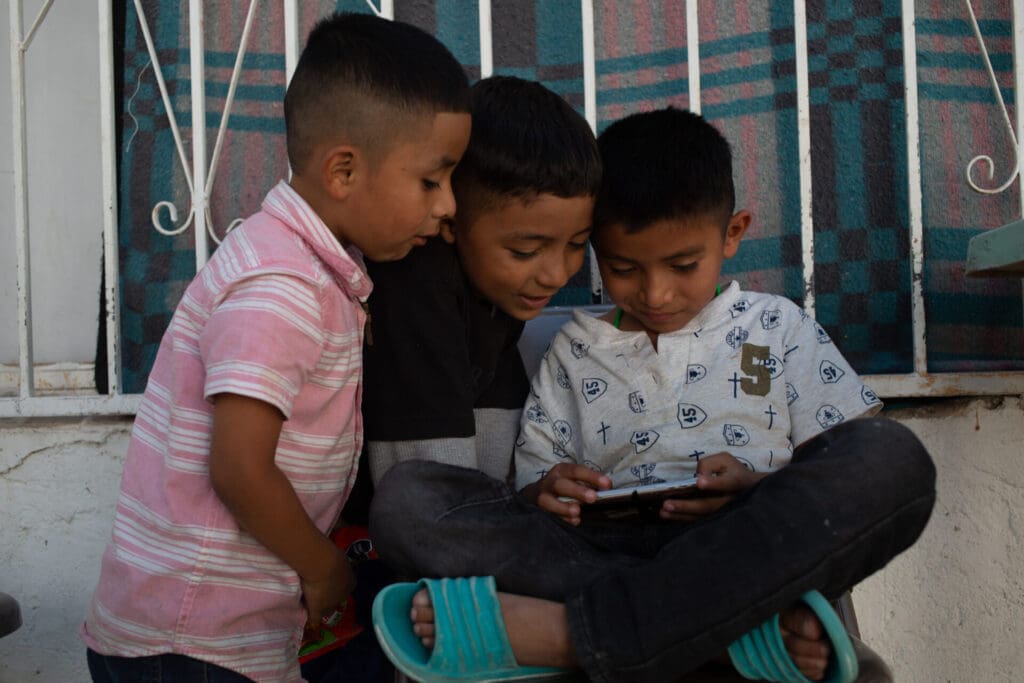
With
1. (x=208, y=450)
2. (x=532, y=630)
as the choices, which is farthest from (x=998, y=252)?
(x=208, y=450)

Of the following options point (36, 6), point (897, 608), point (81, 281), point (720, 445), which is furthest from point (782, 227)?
point (36, 6)

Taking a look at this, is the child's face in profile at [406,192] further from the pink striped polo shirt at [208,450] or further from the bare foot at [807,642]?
the bare foot at [807,642]

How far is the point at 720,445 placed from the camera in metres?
1.86

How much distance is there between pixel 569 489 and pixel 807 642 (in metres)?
0.48

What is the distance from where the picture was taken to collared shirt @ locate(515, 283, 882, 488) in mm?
1859

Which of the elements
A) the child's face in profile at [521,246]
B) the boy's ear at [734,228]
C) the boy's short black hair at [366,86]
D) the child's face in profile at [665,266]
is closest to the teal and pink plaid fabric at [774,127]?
the boy's ear at [734,228]

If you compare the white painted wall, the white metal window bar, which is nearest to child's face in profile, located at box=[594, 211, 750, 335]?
the white metal window bar

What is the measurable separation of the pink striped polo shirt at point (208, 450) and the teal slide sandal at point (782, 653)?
0.72 meters

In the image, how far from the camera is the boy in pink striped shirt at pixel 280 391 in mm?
1465

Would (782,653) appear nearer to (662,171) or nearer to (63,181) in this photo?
(662,171)

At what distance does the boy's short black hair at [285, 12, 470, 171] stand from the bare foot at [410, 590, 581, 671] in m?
0.76

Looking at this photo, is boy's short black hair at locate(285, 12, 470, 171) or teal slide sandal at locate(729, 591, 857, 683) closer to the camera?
teal slide sandal at locate(729, 591, 857, 683)

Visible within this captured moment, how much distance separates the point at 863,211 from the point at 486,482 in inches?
49.8

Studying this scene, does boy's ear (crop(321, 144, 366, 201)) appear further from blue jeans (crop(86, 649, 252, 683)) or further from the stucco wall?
the stucco wall
